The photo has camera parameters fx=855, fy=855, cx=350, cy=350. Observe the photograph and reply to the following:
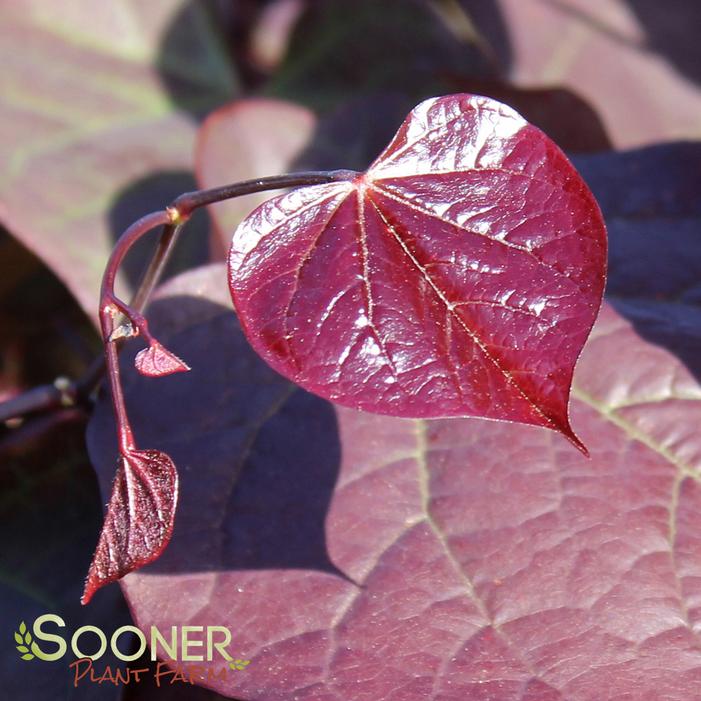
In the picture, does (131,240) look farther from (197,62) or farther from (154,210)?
(197,62)

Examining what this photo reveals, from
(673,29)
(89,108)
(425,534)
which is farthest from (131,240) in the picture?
(673,29)

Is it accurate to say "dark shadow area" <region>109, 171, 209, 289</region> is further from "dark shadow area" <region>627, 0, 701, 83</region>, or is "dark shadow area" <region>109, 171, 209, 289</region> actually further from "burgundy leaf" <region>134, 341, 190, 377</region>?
"dark shadow area" <region>627, 0, 701, 83</region>

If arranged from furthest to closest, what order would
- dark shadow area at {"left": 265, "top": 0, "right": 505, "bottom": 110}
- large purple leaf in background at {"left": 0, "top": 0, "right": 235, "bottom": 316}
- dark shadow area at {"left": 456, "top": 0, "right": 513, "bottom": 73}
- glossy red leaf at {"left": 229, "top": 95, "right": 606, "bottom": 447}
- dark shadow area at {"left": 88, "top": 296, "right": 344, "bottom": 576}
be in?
dark shadow area at {"left": 265, "top": 0, "right": 505, "bottom": 110}
dark shadow area at {"left": 456, "top": 0, "right": 513, "bottom": 73}
large purple leaf in background at {"left": 0, "top": 0, "right": 235, "bottom": 316}
dark shadow area at {"left": 88, "top": 296, "right": 344, "bottom": 576}
glossy red leaf at {"left": 229, "top": 95, "right": 606, "bottom": 447}

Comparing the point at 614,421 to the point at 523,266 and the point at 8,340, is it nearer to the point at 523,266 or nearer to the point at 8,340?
the point at 523,266

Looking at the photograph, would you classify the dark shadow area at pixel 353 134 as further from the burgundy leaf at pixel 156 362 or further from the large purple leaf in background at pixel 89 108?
the burgundy leaf at pixel 156 362

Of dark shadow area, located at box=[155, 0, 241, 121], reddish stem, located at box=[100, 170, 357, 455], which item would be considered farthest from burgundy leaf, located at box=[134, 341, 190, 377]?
dark shadow area, located at box=[155, 0, 241, 121]

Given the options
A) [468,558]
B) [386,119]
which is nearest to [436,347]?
[468,558]

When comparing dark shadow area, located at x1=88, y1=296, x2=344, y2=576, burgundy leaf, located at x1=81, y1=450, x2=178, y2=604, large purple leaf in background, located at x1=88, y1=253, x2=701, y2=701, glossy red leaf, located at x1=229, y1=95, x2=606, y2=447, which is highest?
glossy red leaf, located at x1=229, y1=95, x2=606, y2=447
